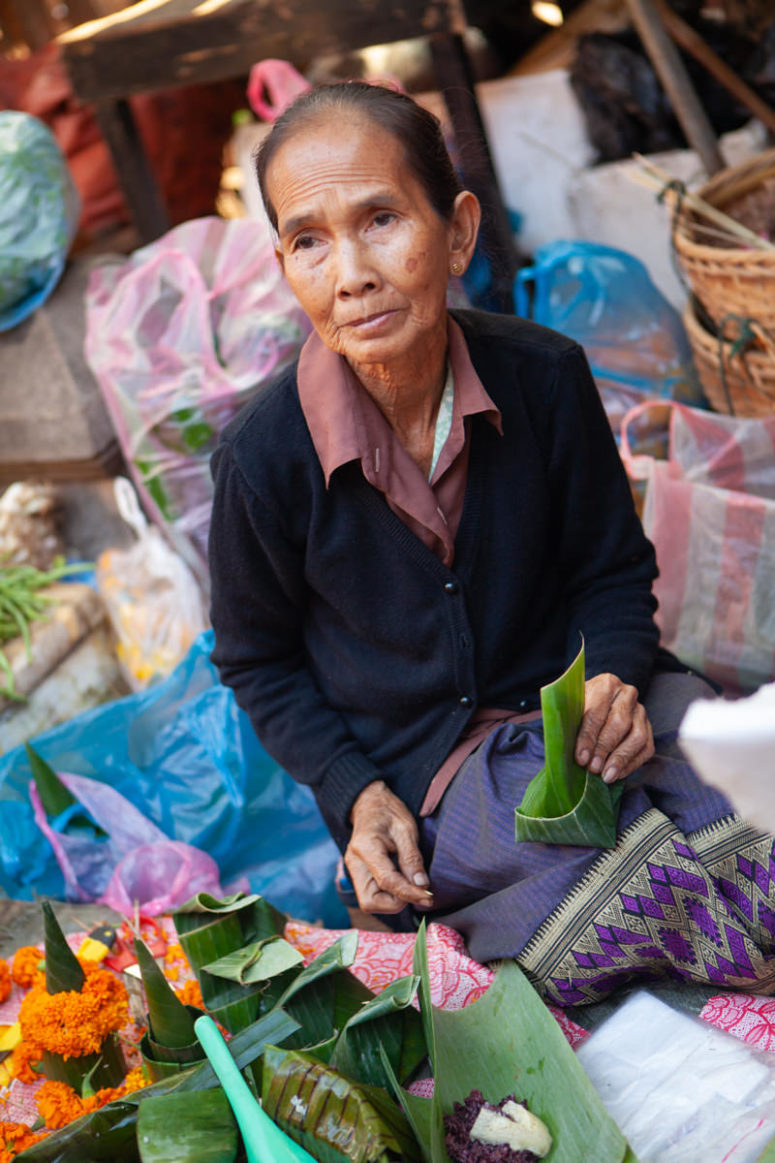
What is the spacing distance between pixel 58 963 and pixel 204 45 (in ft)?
9.16

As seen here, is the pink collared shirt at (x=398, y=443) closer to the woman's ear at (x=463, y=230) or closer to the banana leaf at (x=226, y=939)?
the woman's ear at (x=463, y=230)

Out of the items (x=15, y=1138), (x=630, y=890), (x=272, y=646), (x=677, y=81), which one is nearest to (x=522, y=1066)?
(x=630, y=890)

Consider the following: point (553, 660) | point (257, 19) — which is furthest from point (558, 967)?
point (257, 19)

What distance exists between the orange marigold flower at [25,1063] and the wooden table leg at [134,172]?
112 inches

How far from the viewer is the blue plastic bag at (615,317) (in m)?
2.96

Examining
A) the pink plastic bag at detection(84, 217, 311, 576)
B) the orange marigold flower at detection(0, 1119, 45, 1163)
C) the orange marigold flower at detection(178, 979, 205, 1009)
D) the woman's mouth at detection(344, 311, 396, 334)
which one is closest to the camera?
the orange marigold flower at detection(0, 1119, 45, 1163)

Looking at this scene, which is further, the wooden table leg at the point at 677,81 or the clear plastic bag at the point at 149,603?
the wooden table leg at the point at 677,81

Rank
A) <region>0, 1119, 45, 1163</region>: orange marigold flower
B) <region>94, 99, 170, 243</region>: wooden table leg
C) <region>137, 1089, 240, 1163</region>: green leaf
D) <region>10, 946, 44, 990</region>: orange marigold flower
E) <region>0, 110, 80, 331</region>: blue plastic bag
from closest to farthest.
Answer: <region>137, 1089, 240, 1163</region>: green leaf, <region>0, 1119, 45, 1163</region>: orange marigold flower, <region>10, 946, 44, 990</region>: orange marigold flower, <region>0, 110, 80, 331</region>: blue plastic bag, <region>94, 99, 170, 243</region>: wooden table leg

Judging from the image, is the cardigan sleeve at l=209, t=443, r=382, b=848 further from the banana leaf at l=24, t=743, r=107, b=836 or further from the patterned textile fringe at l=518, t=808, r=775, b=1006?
the banana leaf at l=24, t=743, r=107, b=836

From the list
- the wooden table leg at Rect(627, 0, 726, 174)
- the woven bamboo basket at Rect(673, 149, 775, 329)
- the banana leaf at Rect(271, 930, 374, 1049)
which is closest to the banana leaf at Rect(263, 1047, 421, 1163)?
the banana leaf at Rect(271, 930, 374, 1049)

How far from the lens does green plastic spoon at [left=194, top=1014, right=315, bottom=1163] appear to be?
1.09 metres

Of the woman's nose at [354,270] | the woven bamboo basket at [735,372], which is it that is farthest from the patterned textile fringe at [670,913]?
the woven bamboo basket at [735,372]

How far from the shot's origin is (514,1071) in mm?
1282

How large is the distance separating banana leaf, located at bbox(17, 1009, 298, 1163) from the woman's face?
2.80ft
